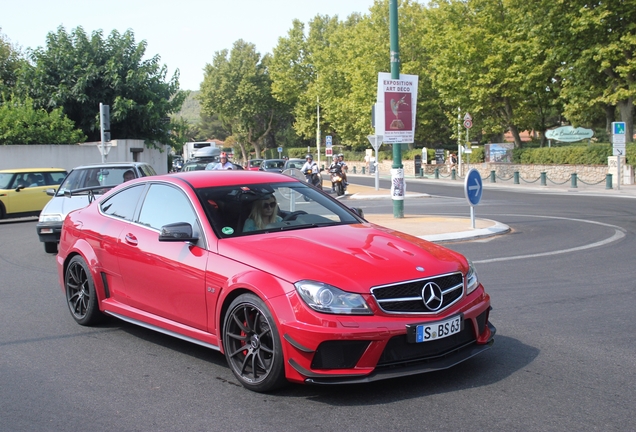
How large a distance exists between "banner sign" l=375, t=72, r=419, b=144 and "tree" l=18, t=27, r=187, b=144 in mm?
24409

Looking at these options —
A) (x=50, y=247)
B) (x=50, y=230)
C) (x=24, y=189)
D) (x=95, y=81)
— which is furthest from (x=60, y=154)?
(x=50, y=230)

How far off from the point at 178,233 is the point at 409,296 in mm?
1945

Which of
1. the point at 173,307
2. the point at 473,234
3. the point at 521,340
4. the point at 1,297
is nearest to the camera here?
the point at 173,307

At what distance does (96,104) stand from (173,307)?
36397mm

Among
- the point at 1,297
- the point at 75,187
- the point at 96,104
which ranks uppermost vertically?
the point at 96,104

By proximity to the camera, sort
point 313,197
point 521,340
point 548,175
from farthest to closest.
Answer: point 548,175 → point 313,197 → point 521,340

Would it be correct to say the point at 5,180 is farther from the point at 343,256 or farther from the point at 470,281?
the point at 470,281

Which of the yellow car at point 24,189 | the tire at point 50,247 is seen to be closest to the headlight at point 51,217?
the tire at point 50,247

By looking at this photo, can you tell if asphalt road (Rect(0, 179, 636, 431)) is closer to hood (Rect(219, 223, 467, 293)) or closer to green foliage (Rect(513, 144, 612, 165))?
hood (Rect(219, 223, 467, 293))

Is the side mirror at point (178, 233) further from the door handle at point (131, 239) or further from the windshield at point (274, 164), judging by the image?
the windshield at point (274, 164)

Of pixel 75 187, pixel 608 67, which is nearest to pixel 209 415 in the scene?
pixel 75 187

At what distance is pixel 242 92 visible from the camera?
100188mm

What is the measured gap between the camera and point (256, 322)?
516cm

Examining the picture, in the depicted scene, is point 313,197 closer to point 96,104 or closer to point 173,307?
point 173,307
